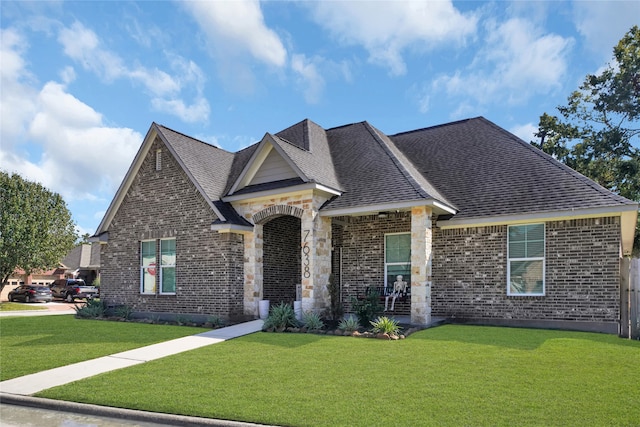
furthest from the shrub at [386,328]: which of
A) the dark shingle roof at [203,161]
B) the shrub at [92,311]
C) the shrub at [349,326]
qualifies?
the shrub at [92,311]

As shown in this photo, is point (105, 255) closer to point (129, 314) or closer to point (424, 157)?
point (129, 314)

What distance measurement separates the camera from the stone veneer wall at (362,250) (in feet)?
50.0

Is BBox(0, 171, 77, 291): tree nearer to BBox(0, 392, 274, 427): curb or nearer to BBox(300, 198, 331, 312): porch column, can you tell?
BBox(300, 198, 331, 312): porch column

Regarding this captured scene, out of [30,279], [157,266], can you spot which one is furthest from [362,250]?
[30,279]

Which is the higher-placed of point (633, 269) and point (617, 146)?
point (617, 146)

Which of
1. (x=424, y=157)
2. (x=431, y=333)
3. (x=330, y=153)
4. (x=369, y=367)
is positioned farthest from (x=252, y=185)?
(x=369, y=367)

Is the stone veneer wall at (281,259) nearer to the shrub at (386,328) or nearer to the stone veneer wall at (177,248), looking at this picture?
the stone veneer wall at (177,248)

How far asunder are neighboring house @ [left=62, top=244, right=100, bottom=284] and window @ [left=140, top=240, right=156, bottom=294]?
3015 centimetres

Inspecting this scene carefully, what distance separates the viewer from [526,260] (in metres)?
13.2

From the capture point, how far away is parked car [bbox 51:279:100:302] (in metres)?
33.6

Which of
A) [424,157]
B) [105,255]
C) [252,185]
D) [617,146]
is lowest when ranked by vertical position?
[105,255]

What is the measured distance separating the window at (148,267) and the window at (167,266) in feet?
1.37

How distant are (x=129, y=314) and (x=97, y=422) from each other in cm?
1099

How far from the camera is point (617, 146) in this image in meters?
24.3
